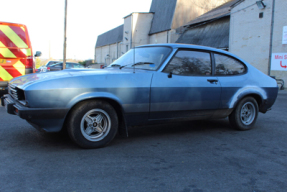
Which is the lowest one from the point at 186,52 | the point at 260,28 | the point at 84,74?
the point at 84,74

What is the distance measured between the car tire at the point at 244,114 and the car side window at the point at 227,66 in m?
0.55

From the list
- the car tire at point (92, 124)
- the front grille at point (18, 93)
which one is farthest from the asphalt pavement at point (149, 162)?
the front grille at point (18, 93)

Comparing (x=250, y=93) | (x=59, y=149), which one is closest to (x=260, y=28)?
(x=250, y=93)

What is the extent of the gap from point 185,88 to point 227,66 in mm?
1211

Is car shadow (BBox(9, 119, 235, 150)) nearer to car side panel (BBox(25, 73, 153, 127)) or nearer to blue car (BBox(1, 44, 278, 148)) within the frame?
blue car (BBox(1, 44, 278, 148))

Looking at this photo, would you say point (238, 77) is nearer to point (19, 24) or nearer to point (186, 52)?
point (186, 52)

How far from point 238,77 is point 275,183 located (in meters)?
2.55

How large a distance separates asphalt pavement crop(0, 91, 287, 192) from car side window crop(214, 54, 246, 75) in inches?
44.1

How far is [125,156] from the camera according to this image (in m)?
3.50

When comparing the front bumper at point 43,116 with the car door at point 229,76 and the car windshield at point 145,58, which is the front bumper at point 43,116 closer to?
the car windshield at point 145,58

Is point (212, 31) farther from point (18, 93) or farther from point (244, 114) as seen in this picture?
point (18, 93)

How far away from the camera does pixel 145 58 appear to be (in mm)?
4520

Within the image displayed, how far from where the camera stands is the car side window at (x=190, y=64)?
4.35m

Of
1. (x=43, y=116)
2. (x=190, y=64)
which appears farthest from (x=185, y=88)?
(x=43, y=116)
